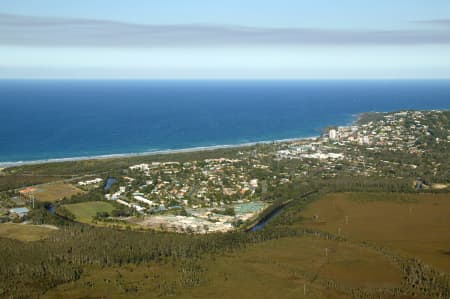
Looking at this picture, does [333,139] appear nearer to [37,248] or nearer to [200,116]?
[200,116]

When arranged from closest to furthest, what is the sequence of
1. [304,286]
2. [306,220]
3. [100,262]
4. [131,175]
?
[304,286], [100,262], [306,220], [131,175]

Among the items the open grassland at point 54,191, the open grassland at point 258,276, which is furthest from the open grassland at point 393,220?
the open grassland at point 54,191

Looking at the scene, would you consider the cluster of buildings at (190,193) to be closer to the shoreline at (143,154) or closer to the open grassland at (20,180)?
the open grassland at (20,180)

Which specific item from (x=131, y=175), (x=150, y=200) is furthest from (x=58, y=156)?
(x=150, y=200)

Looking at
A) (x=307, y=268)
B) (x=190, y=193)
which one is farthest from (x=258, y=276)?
(x=190, y=193)

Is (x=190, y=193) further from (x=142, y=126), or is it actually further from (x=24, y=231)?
(x=142, y=126)

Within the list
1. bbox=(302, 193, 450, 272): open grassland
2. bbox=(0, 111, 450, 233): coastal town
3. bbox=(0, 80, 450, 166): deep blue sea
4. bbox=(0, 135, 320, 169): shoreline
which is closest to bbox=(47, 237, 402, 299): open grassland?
bbox=(302, 193, 450, 272): open grassland

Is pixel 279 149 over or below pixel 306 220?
over
